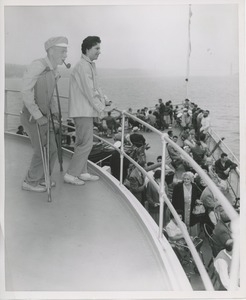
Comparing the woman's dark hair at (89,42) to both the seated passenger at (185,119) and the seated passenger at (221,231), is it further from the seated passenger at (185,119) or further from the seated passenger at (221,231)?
the seated passenger at (221,231)

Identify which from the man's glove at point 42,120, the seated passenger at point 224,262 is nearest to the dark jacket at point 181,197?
the seated passenger at point 224,262

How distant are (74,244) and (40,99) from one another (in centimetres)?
70

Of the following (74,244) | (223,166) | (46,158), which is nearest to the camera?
(74,244)

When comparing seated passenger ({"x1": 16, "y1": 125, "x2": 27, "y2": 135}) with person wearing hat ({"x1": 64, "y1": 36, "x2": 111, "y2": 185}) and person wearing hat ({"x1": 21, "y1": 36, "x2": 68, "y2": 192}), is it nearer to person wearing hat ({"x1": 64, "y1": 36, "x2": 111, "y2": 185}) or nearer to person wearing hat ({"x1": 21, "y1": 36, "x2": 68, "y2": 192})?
person wearing hat ({"x1": 21, "y1": 36, "x2": 68, "y2": 192})

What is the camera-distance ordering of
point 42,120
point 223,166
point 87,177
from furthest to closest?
1. point 223,166
2. point 87,177
3. point 42,120

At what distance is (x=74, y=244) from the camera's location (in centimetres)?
165

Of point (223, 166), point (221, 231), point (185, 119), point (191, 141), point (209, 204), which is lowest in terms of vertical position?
point (221, 231)

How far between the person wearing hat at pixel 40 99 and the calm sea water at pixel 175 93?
8cm

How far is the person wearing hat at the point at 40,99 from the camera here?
1.81 meters

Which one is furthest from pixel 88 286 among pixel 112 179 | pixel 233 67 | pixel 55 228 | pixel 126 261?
pixel 233 67

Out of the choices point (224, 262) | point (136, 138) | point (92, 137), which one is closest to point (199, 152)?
point (136, 138)

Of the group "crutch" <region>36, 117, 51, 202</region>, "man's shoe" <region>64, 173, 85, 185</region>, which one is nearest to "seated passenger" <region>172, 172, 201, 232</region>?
"man's shoe" <region>64, 173, 85, 185</region>

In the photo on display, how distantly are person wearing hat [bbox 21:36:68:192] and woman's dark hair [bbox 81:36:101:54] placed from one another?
92 mm

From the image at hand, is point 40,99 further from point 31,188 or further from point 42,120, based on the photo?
point 31,188
